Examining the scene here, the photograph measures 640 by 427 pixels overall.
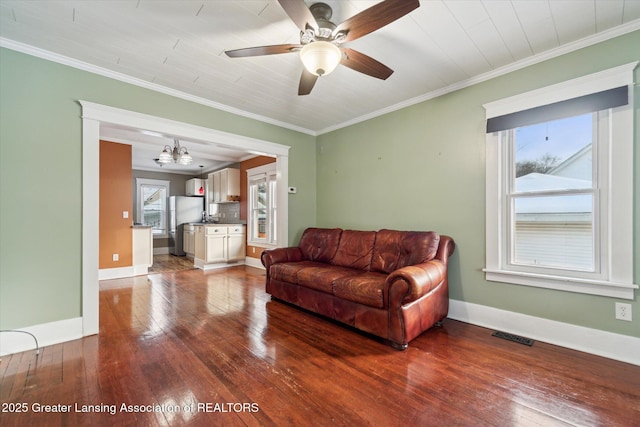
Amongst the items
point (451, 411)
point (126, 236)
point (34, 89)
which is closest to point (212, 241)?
point (126, 236)

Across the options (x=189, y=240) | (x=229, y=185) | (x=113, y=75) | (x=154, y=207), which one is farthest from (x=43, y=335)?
(x=154, y=207)

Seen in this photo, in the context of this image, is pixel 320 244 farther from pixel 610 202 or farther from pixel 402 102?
pixel 610 202

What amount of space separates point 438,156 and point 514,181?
81 cm

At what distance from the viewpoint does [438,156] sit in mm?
3197

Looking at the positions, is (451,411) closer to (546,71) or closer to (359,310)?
(359,310)

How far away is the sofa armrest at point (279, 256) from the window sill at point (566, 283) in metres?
2.35

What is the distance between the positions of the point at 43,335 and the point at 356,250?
3.17 meters

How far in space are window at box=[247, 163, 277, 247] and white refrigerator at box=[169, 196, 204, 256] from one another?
2501 millimetres

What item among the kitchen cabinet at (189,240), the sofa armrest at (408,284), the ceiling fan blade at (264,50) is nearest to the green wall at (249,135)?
the sofa armrest at (408,284)

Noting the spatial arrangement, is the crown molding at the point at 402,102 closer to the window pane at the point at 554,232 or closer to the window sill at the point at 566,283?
the window pane at the point at 554,232

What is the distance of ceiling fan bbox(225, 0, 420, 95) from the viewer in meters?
1.55

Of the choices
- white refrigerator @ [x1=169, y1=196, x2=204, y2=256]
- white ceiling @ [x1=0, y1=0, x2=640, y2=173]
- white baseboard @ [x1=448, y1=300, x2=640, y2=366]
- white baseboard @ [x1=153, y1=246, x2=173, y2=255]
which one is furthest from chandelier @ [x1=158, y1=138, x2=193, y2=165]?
white baseboard @ [x1=448, y1=300, x2=640, y2=366]

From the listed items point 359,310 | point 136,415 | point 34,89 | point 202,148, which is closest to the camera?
point 136,415

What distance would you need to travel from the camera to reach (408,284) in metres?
2.19
